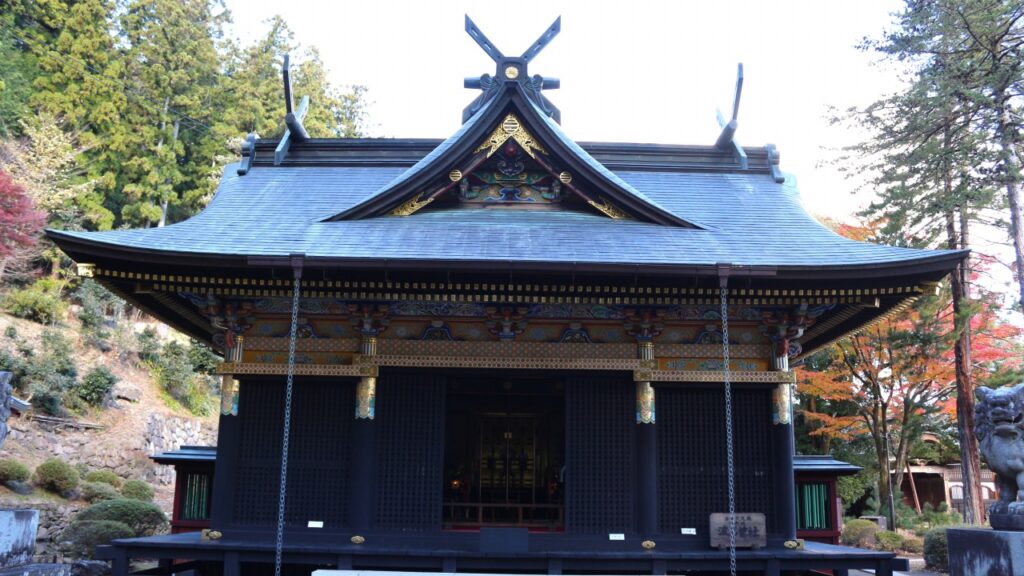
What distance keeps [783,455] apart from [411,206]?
676 cm

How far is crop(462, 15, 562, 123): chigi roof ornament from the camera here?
11961mm

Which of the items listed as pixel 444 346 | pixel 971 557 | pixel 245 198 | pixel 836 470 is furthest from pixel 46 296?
pixel 971 557

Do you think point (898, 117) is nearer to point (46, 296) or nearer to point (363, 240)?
point (363, 240)

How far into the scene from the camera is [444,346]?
11.2 meters

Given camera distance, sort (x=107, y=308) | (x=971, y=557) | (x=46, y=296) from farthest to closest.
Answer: (x=107, y=308)
(x=46, y=296)
(x=971, y=557)

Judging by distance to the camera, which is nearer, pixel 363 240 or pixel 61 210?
pixel 363 240

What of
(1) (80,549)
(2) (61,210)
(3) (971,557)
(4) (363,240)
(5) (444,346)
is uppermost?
(2) (61,210)

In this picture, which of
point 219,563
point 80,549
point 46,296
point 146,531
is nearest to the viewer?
point 219,563

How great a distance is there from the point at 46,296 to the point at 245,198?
69.9 feet

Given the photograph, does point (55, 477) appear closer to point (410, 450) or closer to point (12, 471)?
point (12, 471)

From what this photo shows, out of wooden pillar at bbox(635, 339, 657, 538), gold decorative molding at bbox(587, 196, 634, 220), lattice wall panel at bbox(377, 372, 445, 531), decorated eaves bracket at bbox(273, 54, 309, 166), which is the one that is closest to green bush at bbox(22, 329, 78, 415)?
decorated eaves bracket at bbox(273, 54, 309, 166)

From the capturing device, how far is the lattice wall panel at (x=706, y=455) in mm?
10859

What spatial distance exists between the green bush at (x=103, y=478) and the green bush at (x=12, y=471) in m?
2.36

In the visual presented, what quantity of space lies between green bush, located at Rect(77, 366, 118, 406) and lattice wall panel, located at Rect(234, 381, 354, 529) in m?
18.9
